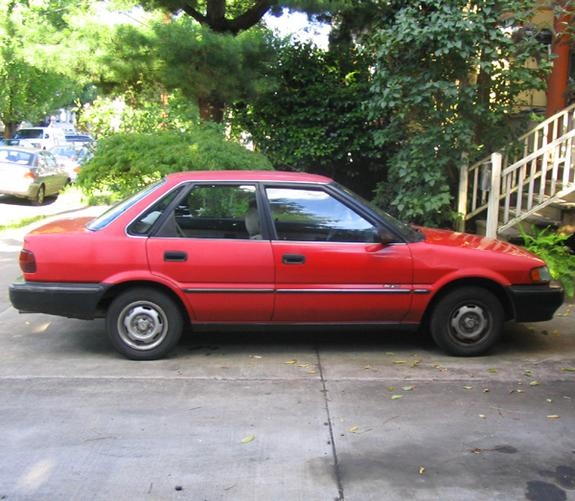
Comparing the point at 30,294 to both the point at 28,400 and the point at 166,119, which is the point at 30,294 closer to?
the point at 28,400

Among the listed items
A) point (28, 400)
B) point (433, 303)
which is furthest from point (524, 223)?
point (28, 400)

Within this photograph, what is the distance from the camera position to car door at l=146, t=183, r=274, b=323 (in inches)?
208

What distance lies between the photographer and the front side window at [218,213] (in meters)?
5.43

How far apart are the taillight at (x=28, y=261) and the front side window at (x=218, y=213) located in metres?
1.12

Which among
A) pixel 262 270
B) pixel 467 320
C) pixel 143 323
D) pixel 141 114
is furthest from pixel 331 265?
pixel 141 114

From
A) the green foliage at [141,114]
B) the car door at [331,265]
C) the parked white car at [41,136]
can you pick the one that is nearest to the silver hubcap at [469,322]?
the car door at [331,265]

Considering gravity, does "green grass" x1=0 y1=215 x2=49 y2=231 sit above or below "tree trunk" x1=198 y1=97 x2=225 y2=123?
below

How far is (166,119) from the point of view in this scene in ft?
32.2

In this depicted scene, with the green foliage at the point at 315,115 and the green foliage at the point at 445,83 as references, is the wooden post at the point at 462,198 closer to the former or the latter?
the green foliage at the point at 445,83

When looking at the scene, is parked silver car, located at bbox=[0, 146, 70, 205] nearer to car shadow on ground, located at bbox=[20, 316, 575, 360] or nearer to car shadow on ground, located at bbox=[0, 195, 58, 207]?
car shadow on ground, located at bbox=[0, 195, 58, 207]

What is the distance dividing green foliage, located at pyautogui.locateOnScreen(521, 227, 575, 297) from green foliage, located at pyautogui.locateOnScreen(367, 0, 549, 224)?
1582mm

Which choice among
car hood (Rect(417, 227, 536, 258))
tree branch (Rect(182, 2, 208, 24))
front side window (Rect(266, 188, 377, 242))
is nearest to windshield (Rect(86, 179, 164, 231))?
front side window (Rect(266, 188, 377, 242))

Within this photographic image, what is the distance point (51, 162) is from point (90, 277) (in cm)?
1494

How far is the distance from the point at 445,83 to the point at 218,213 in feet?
13.3
